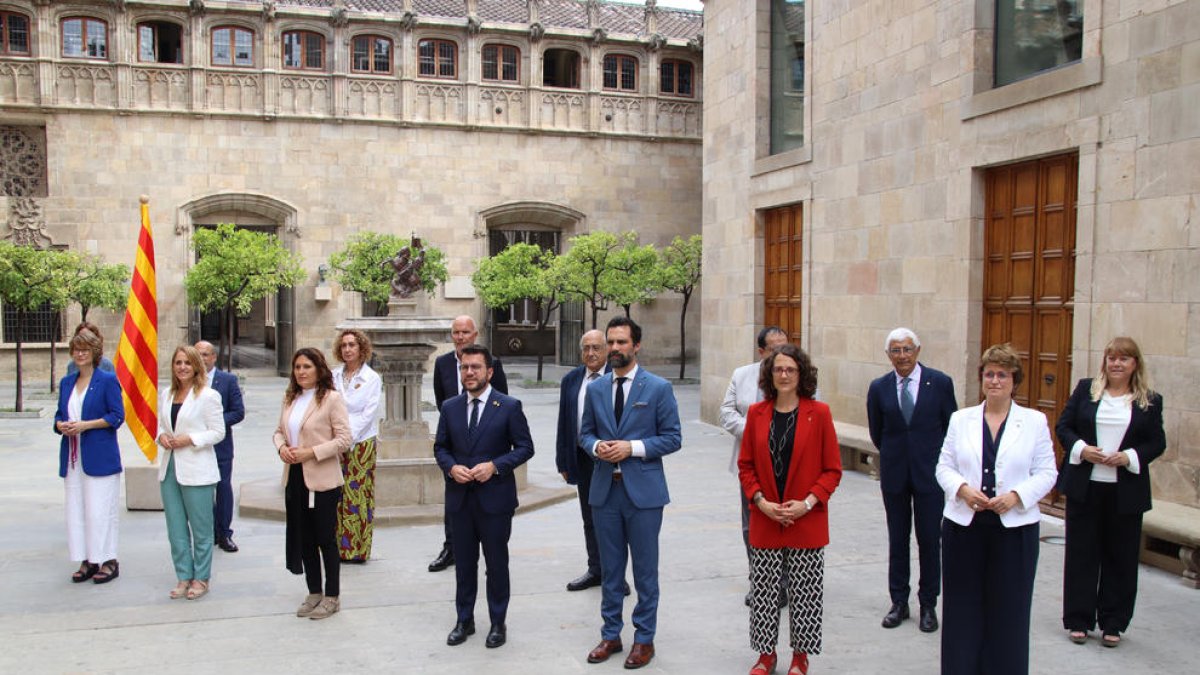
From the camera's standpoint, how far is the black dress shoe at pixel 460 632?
586 cm

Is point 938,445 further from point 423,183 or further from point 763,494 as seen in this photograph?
point 423,183

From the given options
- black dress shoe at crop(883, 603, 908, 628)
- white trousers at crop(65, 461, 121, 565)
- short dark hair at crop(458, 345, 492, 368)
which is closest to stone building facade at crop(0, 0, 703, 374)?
white trousers at crop(65, 461, 121, 565)

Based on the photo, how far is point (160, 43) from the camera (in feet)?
83.1

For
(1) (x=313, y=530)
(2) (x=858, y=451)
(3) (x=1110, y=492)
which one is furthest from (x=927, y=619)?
(2) (x=858, y=451)

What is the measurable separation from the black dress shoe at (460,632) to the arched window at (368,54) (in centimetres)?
2251

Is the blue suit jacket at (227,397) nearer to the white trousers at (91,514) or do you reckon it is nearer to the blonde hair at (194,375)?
the white trousers at (91,514)

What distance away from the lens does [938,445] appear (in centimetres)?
Answer: 627

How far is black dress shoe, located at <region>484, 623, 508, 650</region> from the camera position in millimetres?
5805

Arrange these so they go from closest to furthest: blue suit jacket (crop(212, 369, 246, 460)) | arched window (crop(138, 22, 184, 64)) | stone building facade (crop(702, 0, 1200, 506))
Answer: stone building facade (crop(702, 0, 1200, 506)) → blue suit jacket (crop(212, 369, 246, 460)) → arched window (crop(138, 22, 184, 64))

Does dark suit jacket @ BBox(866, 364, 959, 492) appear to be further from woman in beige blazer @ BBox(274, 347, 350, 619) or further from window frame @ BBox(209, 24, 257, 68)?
window frame @ BBox(209, 24, 257, 68)

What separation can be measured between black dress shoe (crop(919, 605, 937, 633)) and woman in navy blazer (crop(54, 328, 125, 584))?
5.46 metres

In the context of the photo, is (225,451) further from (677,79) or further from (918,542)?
(677,79)

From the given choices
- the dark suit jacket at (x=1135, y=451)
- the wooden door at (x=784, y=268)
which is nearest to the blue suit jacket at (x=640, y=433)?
the dark suit jacket at (x=1135, y=451)

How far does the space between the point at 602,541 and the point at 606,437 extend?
0.58 meters
